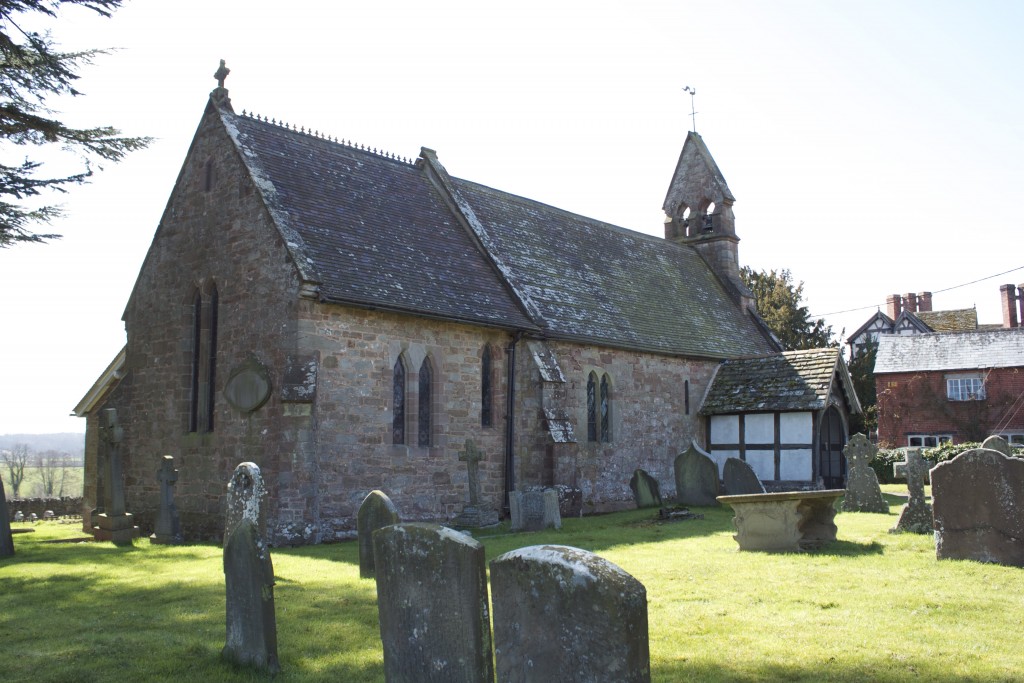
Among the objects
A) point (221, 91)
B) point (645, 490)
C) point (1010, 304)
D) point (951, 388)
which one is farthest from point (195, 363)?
point (1010, 304)

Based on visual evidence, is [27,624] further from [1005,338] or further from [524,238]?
[1005,338]

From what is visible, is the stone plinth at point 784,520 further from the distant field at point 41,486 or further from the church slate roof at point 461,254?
the distant field at point 41,486

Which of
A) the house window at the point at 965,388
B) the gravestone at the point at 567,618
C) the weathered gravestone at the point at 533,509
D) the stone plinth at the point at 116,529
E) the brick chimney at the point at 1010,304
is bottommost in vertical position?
the stone plinth at the point at 116,529

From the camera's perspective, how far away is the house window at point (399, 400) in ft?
59.1

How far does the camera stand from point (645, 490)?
75.6 ft

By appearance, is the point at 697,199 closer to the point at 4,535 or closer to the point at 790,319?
the point at 790,319

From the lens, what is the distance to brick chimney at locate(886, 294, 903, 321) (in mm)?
60531

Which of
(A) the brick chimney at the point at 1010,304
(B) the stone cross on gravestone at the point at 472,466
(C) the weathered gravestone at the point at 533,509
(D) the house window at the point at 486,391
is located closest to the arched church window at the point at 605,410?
(D) the house window at the point at 486,391

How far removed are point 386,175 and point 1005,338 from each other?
30534 millimetres

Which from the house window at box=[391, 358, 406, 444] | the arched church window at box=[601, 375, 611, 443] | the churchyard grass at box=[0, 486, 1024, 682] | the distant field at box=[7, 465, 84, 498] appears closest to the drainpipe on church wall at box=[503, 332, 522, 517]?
the house window at box=[391, 358, 406, 444]

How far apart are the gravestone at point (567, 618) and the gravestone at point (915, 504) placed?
441 inches

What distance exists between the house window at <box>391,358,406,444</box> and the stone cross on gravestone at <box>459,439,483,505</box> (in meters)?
1.38

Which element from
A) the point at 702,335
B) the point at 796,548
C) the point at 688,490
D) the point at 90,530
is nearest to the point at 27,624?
the point at 796,548

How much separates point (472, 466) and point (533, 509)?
5.51 feet
